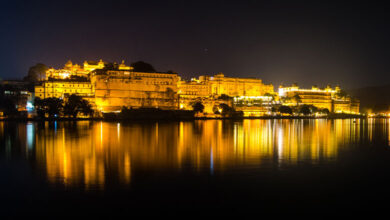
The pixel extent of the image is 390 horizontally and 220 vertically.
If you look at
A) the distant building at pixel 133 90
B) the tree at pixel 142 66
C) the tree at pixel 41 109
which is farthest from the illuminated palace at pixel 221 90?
the tree at pixel 41 109

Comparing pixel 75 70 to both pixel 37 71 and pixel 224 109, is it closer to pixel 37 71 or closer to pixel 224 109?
pixel 37 71

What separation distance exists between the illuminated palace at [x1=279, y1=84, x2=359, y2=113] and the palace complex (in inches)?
19.7

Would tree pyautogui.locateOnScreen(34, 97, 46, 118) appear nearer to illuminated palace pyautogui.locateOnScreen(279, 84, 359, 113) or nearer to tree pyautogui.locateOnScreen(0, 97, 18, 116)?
tree pyautogui.locateOnScreen(0, 97, 18, 116)

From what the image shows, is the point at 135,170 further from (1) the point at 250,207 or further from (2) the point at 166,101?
(2) the point at 166,101

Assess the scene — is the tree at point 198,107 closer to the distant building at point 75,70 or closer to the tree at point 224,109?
the tree at point 224,109

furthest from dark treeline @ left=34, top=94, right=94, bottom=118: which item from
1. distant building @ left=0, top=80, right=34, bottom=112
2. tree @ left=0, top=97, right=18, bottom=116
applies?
distant building @ left=0, top=80, right=34, bottom=112

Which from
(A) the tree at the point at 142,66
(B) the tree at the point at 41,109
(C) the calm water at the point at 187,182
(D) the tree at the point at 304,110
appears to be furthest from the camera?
(D) the tree at the point at 304,110

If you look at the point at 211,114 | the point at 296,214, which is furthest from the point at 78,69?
the point at 296,214

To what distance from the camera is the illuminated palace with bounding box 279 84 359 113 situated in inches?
3182

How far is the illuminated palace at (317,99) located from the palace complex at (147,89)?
50cm

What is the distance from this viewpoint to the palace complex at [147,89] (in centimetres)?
5388

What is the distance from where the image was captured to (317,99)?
83.8 m

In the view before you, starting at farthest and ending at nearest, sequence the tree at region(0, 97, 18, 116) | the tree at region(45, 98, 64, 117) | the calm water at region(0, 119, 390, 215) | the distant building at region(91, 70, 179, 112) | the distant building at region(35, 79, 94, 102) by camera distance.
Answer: the distant building at region(91, 70, 179, 112) → the distant building at region(35, 79, 94, 102) → the tree at region(0, 97, 18, 116) → the tree at region(45, 98, 64, 117) → the calm water at region(0, 119, 390, 215)

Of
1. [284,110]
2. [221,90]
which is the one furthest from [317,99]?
[221,90]
